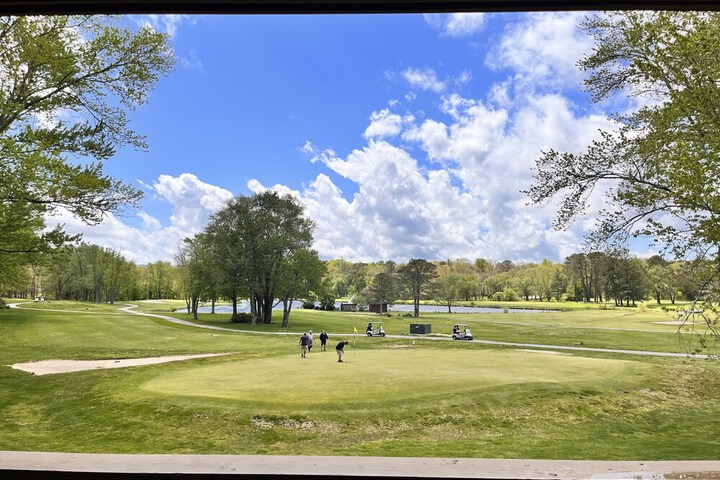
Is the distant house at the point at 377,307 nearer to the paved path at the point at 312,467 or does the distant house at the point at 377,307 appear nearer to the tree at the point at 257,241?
the tree at the point at 257,241

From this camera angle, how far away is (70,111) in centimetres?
1005

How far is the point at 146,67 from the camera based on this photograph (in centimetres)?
938

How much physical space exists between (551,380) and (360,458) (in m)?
10.9

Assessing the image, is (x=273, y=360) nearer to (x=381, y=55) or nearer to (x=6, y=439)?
(x=6, y=439)

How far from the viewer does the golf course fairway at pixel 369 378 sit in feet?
29.9

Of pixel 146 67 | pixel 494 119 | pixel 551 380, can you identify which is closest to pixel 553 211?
pixel 494 119

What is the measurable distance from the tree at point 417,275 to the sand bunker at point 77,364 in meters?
30.8

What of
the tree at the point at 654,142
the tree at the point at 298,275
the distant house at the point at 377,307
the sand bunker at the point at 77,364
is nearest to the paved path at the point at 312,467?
the tree at the point at 654,142

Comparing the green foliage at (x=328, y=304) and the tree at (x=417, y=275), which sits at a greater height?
the tree at (x=417, y=275)

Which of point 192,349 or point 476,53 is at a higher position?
point 476,53

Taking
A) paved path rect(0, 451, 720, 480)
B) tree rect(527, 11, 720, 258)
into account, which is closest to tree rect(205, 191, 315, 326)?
tree rect(527, 11, 720, 258)

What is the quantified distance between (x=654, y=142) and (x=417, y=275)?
3817cm

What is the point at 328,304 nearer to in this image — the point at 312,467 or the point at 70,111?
the point at 70,111

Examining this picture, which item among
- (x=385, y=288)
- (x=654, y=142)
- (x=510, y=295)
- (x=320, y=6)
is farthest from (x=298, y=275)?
(x=320, y=6)
